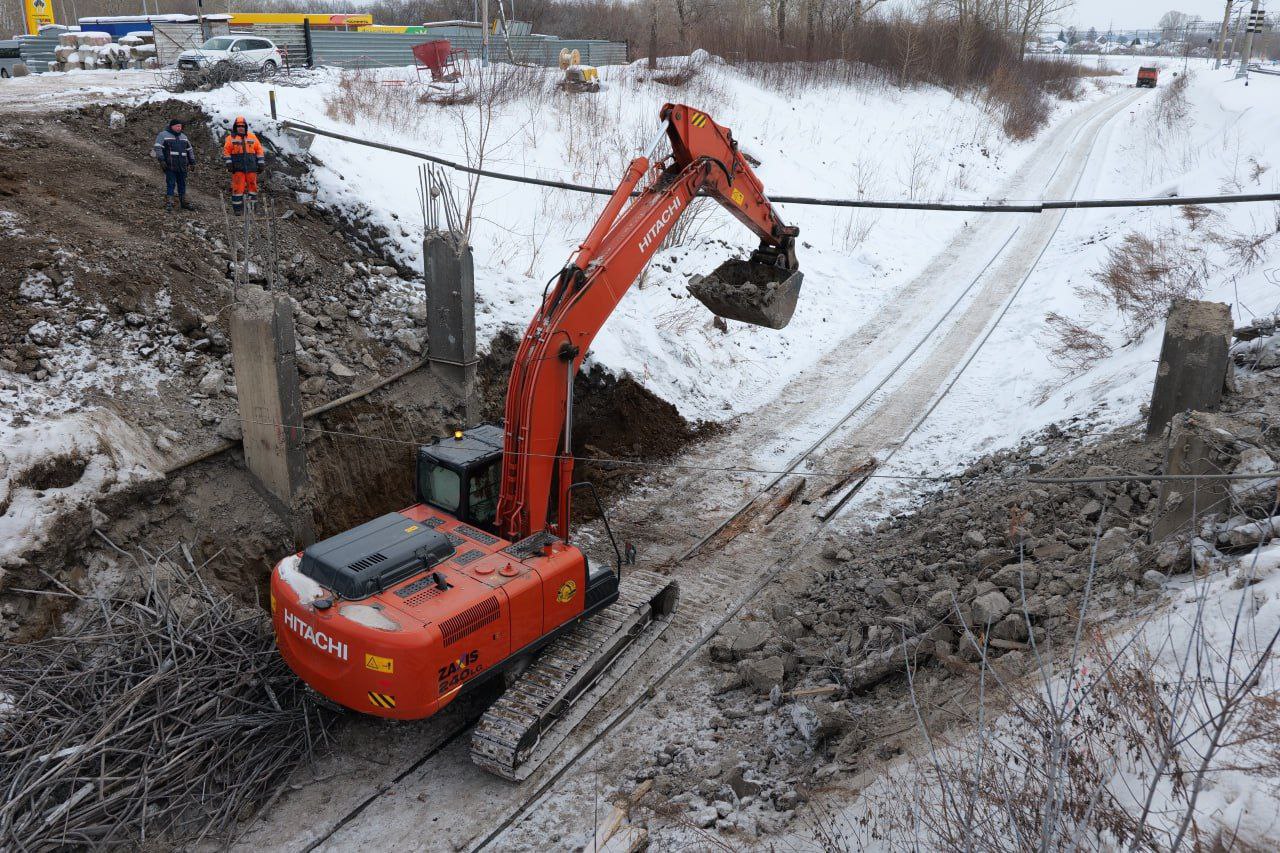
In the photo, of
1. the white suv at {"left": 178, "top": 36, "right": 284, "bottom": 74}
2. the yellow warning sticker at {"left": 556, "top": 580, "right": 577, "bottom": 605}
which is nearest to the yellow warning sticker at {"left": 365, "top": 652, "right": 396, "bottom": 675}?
the yellow warning sticker at {"left": 556, "top": 580, "right": 577, "bottom": 605}

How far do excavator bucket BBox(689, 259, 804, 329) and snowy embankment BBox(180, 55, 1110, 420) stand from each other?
3.24 m

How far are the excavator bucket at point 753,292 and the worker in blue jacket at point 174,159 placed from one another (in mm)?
7831

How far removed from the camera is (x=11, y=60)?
25.4 meters

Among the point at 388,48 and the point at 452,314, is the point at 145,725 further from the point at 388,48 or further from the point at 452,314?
the point at 388,48

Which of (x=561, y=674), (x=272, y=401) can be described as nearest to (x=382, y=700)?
(x=561, y=674)

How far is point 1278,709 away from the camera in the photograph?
4.50 meters

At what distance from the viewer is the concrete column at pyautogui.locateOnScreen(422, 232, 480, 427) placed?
12.0 m

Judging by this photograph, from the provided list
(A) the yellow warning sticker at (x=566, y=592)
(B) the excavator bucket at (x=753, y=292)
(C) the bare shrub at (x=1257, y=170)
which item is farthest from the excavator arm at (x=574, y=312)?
(C) the bare shrub at (x=1257, y=170)

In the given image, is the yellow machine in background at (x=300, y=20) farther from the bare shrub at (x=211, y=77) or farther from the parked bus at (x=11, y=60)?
the bare shrub at (x=211, y=77)

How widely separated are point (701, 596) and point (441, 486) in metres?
3.30

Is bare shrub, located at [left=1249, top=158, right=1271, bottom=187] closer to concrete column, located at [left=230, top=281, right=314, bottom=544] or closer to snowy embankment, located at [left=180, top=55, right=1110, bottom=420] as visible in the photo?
snowy embankment, located at [left=180, top=55, right=1110, bottom=420]

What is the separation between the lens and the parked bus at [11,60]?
2444 centimetres

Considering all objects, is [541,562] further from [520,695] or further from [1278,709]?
[1278,709]

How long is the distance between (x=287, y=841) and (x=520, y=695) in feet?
6.90
